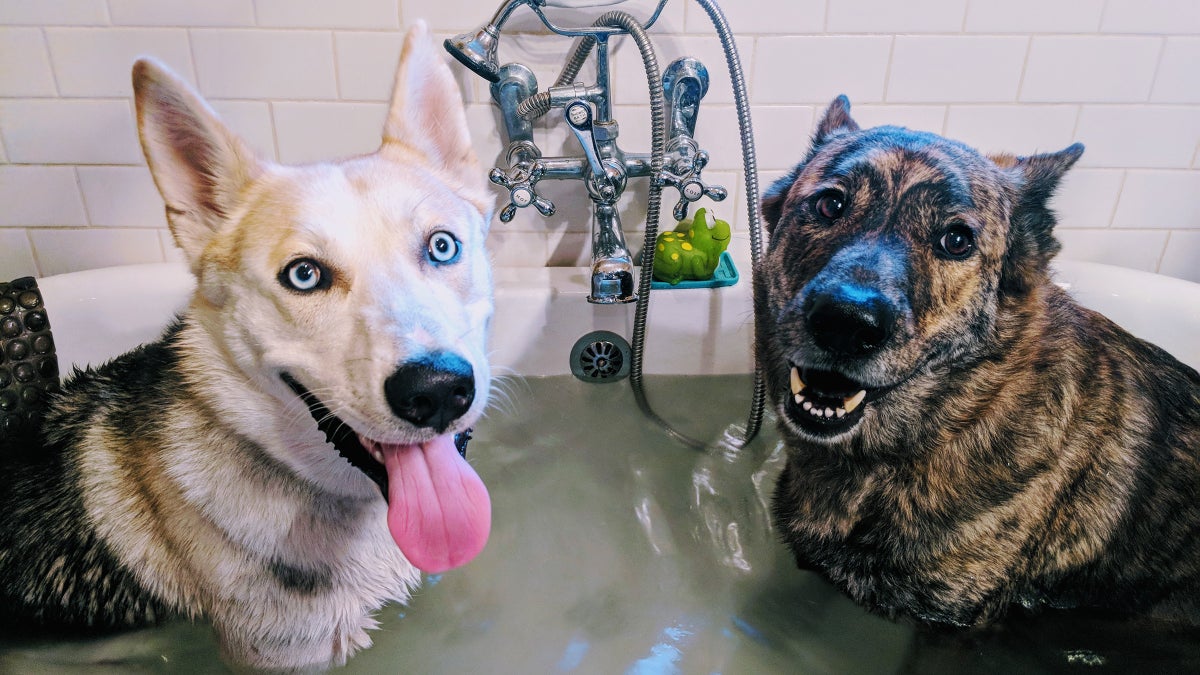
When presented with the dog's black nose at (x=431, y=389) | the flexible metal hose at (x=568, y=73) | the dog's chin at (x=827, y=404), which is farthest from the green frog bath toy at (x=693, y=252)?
the dog's black nose at (x=431, y=389)

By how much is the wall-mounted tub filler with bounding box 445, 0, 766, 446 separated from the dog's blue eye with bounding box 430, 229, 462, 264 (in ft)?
1.96

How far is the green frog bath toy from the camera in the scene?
6.34 ft

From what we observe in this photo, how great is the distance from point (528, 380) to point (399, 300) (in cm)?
110

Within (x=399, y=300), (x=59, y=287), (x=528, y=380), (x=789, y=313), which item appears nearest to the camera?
(x=399, y=300)

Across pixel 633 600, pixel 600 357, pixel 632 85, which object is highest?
pixel 632 85

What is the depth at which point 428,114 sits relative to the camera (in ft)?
3.97

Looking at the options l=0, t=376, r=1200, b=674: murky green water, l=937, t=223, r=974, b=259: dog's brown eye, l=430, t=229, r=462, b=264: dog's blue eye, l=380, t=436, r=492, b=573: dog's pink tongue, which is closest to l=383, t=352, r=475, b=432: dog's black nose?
l=380, t=436, r=492, b=573: dog's pink tongue

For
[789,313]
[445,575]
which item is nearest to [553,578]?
[445,575]

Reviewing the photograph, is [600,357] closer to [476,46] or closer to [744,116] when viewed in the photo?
[744,116]

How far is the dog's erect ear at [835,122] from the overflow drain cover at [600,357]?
852mm

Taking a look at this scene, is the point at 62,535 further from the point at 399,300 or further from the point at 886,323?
the point at 886,323

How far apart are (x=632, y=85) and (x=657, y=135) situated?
1.17 feet

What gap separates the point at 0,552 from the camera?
1141mm

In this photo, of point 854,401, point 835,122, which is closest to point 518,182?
point 835,122
